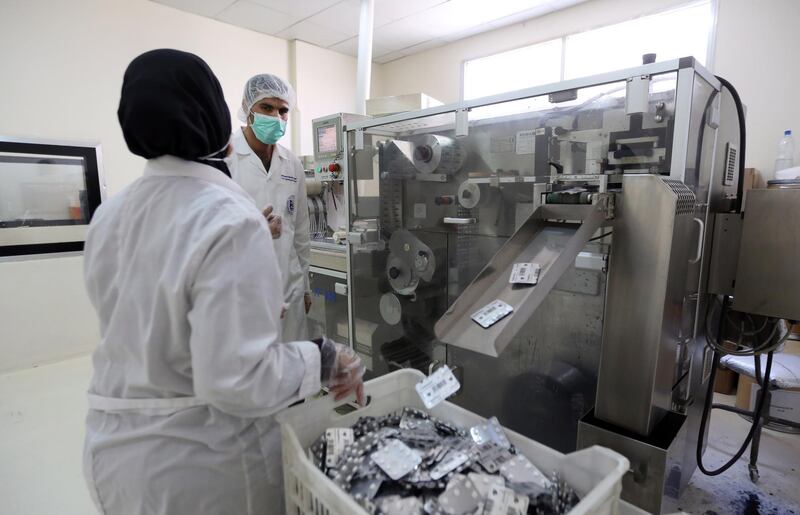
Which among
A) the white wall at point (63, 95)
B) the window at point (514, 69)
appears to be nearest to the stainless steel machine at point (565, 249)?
the window at point (514, 69)

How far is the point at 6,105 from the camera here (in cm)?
284

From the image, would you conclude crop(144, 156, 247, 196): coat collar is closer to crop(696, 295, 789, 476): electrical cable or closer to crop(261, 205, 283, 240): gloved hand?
crop(261, 205, 283, 240): gloved hand

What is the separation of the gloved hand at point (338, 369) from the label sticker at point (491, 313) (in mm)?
287

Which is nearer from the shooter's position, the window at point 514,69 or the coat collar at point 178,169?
the coat collar at point 178,169

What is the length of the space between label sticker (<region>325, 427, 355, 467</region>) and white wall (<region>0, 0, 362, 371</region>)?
325 cm

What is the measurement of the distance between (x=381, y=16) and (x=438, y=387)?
146 inches

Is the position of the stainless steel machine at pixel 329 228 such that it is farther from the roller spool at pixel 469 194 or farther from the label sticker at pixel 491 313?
the label sticker at pixel 491 313

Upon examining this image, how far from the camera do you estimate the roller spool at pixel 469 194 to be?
2.00 m

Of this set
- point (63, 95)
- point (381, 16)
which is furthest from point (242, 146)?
point (381, 16)

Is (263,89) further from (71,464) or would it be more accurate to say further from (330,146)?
(71,464)

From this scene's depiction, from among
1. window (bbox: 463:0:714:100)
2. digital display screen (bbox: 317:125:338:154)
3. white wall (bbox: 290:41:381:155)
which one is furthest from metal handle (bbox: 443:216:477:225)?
white wall (bbox: 290:41:381:155)

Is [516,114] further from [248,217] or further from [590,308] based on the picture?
→ [248,217]

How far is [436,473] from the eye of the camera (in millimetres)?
833

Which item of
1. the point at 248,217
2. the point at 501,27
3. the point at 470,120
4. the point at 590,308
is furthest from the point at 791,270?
the point at 501,27
